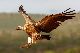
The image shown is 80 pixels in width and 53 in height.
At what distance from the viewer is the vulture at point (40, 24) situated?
504 cm

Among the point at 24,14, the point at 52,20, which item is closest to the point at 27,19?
the point at 24,14

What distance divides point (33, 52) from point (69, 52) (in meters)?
4.23

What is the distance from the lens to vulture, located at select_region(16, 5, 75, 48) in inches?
198

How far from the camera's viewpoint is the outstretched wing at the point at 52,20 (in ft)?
16.2

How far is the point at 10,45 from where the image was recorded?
110 feet

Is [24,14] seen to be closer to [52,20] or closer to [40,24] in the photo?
[40,24]

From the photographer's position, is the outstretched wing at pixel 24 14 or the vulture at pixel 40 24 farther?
the outstretched wing at pixel 24 14

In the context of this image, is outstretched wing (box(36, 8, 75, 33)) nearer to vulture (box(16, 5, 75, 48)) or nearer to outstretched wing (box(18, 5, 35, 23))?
vulture (box(16, 5, 75, 48))

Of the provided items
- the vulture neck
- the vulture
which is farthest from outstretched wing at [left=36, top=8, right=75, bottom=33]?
the vulture neck

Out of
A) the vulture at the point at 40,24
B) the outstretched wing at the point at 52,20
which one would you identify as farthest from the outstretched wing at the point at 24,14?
the outstretched wing at the point at 52,20

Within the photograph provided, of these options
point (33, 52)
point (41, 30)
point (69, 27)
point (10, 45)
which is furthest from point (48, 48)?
point (41, 30)

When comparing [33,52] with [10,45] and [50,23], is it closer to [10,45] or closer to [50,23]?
[10,45]

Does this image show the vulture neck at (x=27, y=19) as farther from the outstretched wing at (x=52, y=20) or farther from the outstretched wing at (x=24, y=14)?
the outstretched wing at (x=52, y=20)

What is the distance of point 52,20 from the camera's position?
16.9ft
